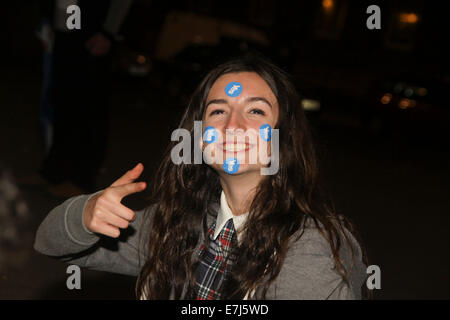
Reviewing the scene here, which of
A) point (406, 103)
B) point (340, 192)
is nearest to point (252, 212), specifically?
point (340, 192)

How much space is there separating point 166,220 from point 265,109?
2.06ft

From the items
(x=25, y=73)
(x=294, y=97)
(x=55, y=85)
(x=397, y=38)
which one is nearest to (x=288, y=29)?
(x=397, y=38)

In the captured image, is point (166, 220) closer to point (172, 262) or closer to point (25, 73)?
point (172, 262)

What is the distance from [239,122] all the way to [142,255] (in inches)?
28.7

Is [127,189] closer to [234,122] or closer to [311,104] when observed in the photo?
[234,122]

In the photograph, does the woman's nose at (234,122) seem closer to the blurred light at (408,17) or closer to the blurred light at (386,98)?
the blurred light at (386,98)

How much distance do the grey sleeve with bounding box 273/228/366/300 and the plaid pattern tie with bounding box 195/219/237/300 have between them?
0.31m

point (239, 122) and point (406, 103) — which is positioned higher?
A: point (239, 122)

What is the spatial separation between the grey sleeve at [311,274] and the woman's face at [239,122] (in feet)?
1.36

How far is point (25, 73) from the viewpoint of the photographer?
17.3 meters

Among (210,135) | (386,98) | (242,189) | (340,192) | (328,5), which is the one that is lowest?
(340,192)

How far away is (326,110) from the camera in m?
19.3

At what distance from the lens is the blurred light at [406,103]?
44.1 feet

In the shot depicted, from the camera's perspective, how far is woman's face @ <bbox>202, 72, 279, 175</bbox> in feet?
7.28
